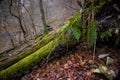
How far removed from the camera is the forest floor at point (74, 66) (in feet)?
11.6

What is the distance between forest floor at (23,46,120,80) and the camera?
3.53m

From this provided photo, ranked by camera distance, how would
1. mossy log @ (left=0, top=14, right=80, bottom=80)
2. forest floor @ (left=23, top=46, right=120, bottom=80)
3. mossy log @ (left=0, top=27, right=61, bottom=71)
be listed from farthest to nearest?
mossy log @ (left=0, top=27, right=61, bottom=71)
mossy log @ (left=0, top=14, right=80, bottom=80)
forest floor @ (left=23, top=46, right=120, bottom=80)

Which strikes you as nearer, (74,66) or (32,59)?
(74,66)

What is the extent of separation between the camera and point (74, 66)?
3740 mm

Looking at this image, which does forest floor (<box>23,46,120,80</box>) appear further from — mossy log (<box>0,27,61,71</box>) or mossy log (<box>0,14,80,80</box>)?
mossy log (<box>0,27,61,71</box>)

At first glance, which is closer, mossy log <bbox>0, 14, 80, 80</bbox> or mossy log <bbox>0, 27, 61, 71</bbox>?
mossy log <bbox>0, 14, 80, 80</bbox>

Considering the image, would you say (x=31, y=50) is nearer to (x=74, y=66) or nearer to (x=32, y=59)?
(x=32, y=59)

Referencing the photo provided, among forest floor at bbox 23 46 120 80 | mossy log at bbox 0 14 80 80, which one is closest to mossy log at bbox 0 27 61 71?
mossy log at bbox 0 14 80 80

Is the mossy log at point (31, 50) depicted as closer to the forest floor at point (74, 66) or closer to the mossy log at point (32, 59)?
the mossy log at point (32, 59)

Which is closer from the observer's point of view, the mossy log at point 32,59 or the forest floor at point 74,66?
the forest floor at point 74,66

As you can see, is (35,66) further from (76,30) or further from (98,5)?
(98,5)

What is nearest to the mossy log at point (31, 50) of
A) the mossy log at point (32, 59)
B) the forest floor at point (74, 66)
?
the mossy log at point (32, 59)

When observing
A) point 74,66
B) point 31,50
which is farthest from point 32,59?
point 74,66

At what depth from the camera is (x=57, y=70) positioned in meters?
3.81
